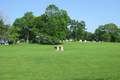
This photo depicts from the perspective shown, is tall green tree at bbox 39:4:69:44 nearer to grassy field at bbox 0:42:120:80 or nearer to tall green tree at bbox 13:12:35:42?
tall green tree at bbox 13:12:35:42

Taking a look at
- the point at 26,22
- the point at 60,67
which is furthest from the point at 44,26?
the point at 60,67

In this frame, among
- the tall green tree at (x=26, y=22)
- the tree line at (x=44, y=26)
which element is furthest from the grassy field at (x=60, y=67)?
the tall green tree at (x=26, y=22)

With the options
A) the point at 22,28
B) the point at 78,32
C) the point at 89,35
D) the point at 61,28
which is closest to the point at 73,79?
the point at 61,28

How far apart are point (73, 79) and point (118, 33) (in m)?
85.8

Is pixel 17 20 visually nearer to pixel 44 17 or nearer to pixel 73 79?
pixel 44 17

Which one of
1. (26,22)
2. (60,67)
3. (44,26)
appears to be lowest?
(60,67)

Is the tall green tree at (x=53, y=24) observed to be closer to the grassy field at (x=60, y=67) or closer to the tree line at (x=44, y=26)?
the tree line at (x=44, y=26)

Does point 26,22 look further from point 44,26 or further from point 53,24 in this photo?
point 53,24

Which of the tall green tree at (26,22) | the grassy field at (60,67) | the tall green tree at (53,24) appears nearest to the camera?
the grassy field at (60,67)

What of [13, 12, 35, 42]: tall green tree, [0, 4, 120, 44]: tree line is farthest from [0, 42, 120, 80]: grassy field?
[13, 12, 35, 42]: tall green tree

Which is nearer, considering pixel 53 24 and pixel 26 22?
pixel 53 24

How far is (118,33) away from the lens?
84562mm

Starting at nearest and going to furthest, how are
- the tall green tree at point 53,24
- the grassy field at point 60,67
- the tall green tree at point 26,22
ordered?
1. the grassy field at point 60,67
2. the tall green tree at point 53,24
3. the tall green tree at point 26,22

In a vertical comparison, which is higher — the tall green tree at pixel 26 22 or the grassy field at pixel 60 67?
the tall green tree at pixel 26 22
